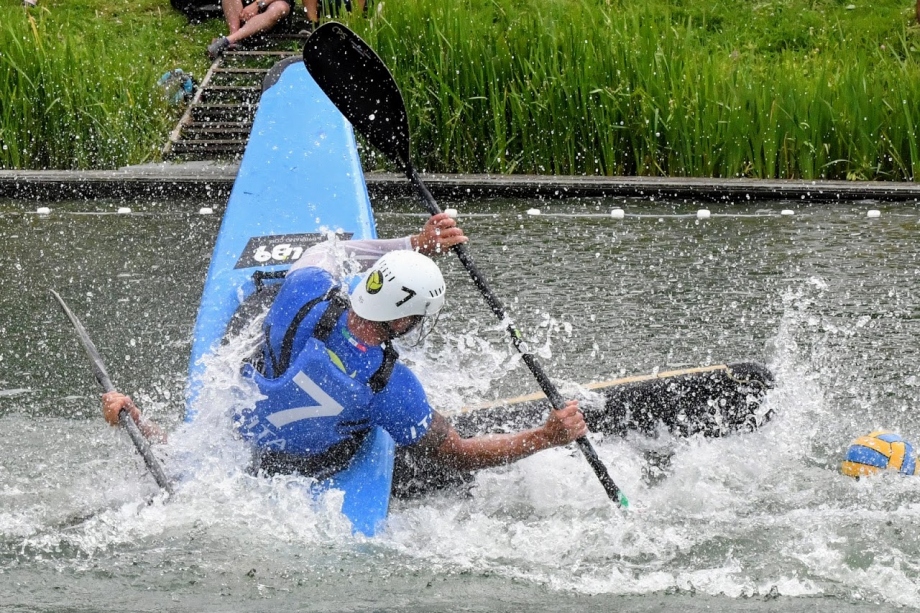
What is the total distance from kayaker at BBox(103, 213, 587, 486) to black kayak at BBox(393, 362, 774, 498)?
1.77 feet

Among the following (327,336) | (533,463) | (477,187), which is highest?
(327,336)

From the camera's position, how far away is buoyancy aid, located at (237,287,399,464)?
11.8ft

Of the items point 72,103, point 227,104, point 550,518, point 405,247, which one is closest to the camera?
point 550,518

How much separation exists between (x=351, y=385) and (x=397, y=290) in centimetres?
30

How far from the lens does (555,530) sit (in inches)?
157

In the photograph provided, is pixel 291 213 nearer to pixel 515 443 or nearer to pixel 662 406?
pixel 662 406

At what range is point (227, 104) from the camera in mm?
8688

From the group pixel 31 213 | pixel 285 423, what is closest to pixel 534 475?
pixel 285 423

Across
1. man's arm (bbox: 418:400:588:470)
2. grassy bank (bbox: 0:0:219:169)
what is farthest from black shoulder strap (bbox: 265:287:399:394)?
grassy bank (bbox: 0:0:219:169)

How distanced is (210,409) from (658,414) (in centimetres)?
153

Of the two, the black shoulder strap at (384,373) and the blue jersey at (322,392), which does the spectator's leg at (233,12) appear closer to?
the blue jersey at (322,392)

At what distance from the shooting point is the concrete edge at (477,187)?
7492 millimetres

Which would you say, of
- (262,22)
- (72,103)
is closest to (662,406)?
(72,103)

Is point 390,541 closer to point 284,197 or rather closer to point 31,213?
point 284,197
